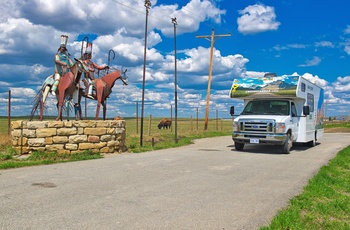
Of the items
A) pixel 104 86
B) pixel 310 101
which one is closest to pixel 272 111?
pixel 310 101

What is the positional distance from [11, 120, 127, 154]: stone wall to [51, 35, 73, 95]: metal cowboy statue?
5.27 ft

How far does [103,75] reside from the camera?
48.9ft

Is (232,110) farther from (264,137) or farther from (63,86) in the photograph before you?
(63,86)

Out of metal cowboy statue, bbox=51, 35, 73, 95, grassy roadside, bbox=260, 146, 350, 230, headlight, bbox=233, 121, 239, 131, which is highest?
metal cowboy statue, bbox=51, 35, 73, 95

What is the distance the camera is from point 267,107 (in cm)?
1608

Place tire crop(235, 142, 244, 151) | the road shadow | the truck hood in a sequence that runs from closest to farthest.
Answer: the truck hood
the road shadow
tire crop(235, 142, 244, 151)

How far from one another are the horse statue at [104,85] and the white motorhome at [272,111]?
5.03 metres

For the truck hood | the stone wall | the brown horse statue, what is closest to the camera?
the stone wall

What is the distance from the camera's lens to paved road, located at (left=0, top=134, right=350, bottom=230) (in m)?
5.41

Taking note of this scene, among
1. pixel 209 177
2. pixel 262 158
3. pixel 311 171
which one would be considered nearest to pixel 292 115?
pixel 262 158

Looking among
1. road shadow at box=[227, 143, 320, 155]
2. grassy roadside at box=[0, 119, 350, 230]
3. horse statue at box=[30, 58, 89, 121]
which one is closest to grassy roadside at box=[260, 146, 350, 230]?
grassy roadside at box=[0, 119, 350, 230]

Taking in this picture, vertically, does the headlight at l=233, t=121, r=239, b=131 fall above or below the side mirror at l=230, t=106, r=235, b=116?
below

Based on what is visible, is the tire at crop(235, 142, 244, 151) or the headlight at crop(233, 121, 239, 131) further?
the tire at crop(235, 142, 244, 151)

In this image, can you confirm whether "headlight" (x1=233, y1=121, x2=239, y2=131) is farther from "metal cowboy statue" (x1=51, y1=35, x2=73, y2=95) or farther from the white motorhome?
"metal cowboy statue" (x1=51, y1=35, x2=73, y2=95)
